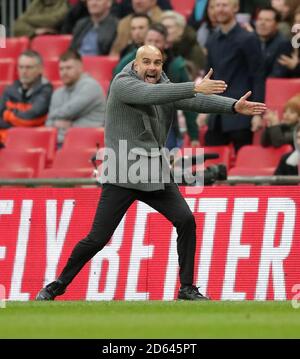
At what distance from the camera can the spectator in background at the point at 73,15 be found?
841 inches

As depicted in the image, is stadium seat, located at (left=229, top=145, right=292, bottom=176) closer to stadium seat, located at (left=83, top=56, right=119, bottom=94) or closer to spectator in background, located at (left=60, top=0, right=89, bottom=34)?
stadium seat, located at (left=83, top=56, right=119, bottom=94)

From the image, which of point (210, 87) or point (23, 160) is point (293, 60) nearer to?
point (23, 160)

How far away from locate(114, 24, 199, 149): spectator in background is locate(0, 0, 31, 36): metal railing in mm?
5058

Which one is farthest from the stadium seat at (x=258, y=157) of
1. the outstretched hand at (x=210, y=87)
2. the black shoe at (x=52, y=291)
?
the outstretched hand at (x=210, y=87)

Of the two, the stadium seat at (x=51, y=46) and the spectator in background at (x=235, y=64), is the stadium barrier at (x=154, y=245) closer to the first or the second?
the spectator in background at (x=235, y=64)

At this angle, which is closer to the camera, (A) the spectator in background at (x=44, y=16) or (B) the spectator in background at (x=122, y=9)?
(B) the spectator in background at (x=122, y=9)

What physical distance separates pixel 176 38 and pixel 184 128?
1.23 meters

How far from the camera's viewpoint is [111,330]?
36.7 ft

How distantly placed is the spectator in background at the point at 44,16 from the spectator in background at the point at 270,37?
4059 millimetres

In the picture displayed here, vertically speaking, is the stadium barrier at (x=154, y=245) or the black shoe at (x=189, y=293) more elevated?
the stadium barrier at (x=154, y=245)

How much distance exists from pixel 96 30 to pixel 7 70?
163cm

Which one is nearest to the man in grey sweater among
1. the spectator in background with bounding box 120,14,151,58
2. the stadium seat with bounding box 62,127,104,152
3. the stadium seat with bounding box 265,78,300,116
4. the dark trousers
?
the dark trousers

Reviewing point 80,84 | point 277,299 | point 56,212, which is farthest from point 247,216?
point 80,84

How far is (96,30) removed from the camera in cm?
2064
